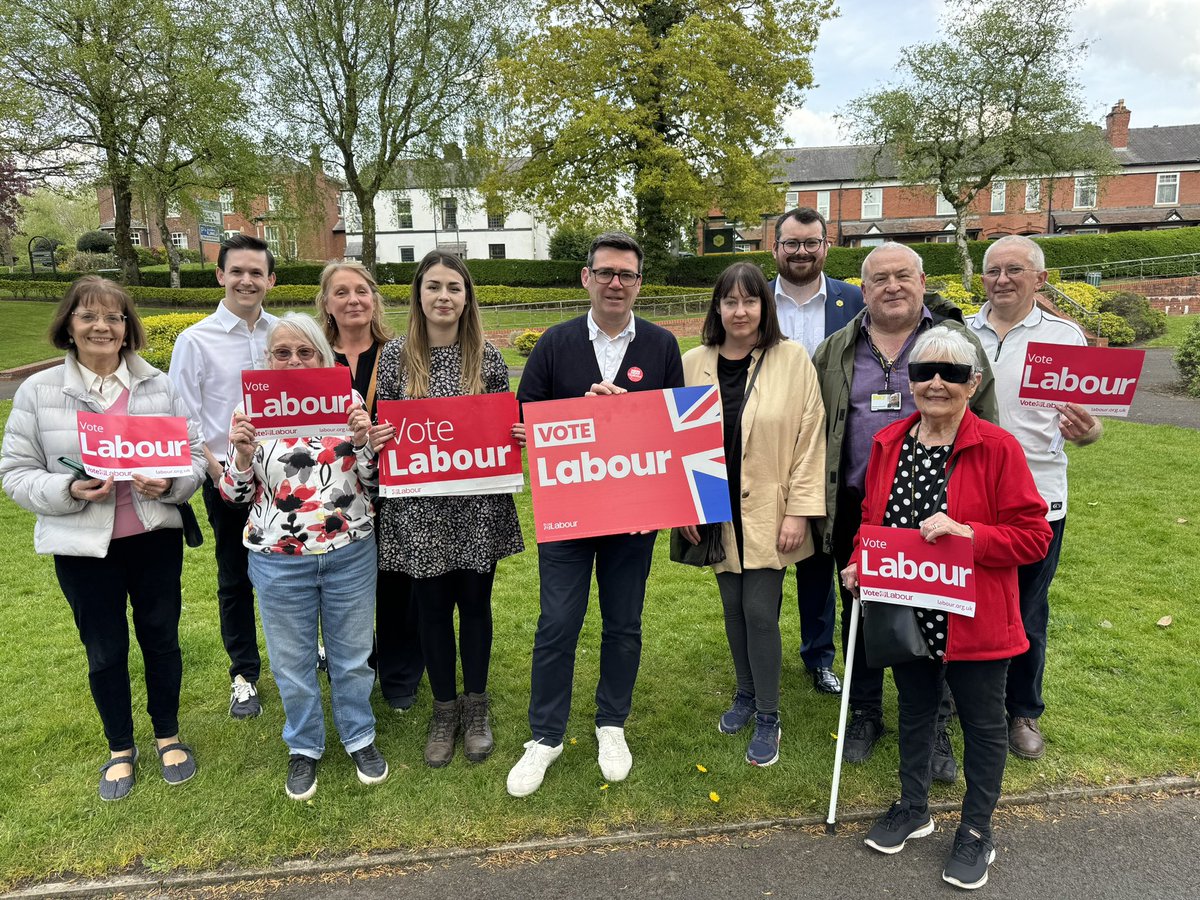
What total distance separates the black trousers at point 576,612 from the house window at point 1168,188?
70304 mm

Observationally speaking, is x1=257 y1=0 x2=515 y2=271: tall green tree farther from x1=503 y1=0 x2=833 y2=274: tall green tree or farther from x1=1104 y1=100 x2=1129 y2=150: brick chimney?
x1=1104 y1=100 x2=1129 y2=150: brick chimney

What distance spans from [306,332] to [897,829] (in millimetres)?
3607

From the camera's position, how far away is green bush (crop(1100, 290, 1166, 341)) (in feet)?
72.7

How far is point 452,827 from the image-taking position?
346 cm

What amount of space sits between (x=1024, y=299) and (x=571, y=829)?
3.49 metres

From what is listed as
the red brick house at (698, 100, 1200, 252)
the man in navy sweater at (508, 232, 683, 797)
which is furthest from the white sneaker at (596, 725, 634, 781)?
the red brick house at (698, 100, 1200, 252)

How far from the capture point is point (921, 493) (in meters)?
3.09

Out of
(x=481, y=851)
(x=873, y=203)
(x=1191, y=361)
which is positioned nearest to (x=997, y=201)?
(x=873, y=203)

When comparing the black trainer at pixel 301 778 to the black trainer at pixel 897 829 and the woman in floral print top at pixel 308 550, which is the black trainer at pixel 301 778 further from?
the black trainer at pixel 897 829

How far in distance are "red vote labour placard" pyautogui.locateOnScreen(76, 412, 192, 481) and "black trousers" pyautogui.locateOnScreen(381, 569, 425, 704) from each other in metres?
1.40

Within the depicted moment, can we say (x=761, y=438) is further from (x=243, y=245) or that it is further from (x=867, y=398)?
(x=243, y=245)

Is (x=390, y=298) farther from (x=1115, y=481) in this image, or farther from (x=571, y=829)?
(x=571, y=829)

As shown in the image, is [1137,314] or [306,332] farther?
[1137,314]

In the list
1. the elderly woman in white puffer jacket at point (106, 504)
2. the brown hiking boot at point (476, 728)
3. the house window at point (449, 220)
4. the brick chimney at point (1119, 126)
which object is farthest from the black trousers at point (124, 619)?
the brick chimney at point (1119, 126)
